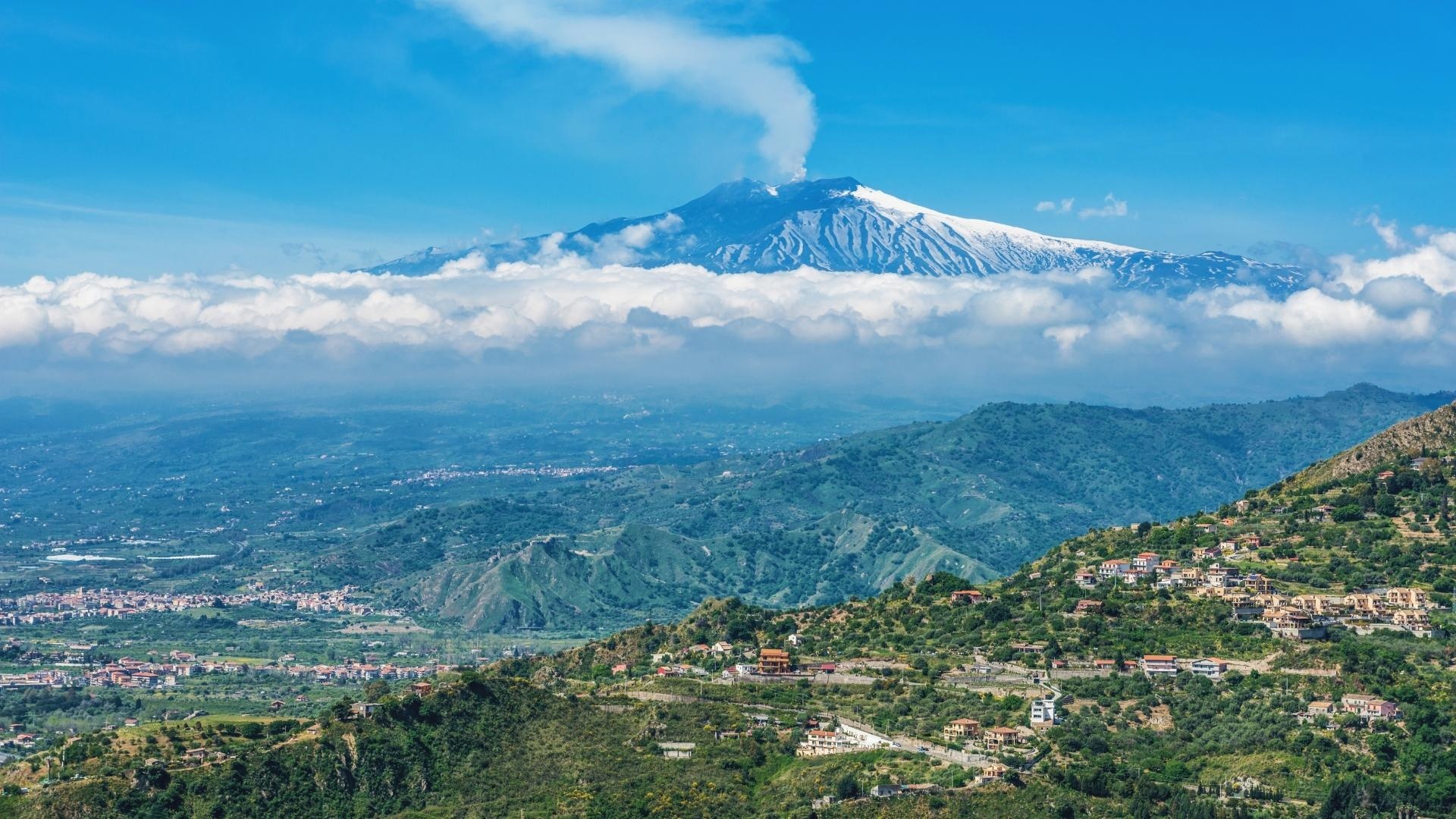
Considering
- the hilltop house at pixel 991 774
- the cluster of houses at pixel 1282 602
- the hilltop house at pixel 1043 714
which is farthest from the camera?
the cluster of houses at pixel 1282 602

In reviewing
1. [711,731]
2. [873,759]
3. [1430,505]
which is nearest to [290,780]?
[711,731]

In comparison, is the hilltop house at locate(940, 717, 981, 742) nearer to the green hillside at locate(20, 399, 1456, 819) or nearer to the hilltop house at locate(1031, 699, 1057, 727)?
the green hillside at locate(20, 399, 1456, 819)

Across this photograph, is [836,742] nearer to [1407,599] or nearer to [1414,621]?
[1414,621]

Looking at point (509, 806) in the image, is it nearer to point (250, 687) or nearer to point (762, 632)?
point (762, 632)

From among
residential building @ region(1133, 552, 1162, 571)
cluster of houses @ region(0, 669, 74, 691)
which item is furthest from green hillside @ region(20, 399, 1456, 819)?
cluster of houses @ region(0, 669, 74, 691)

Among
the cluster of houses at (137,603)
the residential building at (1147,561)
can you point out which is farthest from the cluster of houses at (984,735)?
the cluster of houses at (137,603)

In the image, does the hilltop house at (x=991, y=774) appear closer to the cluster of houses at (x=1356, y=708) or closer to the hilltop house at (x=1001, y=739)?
the hilltop house at (x=1001, y=739)
